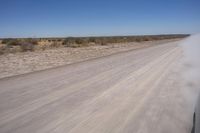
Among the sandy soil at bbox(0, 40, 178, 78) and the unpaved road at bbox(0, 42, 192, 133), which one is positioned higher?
the unpaved road at bbox(0, 42, 192, 133)

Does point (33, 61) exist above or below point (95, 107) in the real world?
below

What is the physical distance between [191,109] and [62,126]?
3043 mm

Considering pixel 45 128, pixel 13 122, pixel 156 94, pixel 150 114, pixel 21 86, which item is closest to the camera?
pixel 45 128

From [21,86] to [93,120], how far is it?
461 centimetres

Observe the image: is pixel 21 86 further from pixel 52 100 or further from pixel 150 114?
pixel 150 114

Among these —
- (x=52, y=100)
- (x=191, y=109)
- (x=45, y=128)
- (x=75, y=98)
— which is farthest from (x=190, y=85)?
(x=45, y=128)

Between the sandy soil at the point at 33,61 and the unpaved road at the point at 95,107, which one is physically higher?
the unpaved road at the point at 95,107

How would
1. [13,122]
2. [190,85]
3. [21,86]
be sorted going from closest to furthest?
[13,122], [190,85], [21,86]

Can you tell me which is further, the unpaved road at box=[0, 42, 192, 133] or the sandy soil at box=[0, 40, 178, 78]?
the sandy soil at box=[0, 40, 178, 78]

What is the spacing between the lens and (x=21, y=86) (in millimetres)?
8633

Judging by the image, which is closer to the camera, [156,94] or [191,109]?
[191,109]

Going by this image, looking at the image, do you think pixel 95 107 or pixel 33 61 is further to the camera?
pixel 33 61

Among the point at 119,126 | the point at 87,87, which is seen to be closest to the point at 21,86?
the point at 87,87

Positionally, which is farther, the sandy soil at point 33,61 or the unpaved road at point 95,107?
the sandy soil at point 33,61
